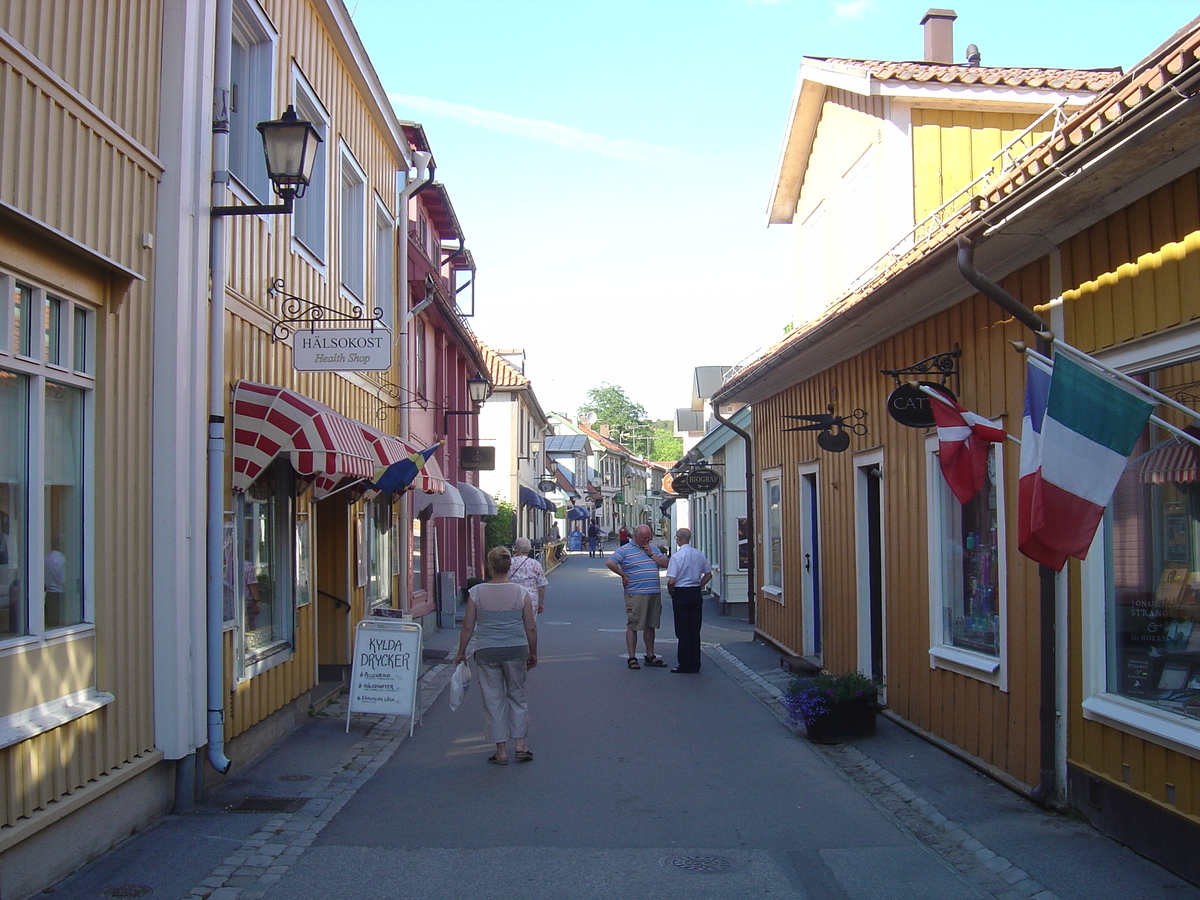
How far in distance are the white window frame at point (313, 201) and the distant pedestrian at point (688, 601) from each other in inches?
214

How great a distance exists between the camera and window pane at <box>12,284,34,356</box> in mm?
5078

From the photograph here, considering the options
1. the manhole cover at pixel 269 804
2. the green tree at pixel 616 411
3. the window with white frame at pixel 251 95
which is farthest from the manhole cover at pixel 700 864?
the green tree at pixel 616 411

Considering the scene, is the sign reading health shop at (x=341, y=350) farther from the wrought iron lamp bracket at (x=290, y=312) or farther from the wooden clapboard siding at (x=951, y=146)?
the wooden clapboard siding at (x=951, y=146)

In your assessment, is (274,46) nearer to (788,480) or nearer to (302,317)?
(302,317)

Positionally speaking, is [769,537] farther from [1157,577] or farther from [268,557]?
[1157,577]

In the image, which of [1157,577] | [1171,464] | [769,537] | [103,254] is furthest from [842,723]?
[769,537]

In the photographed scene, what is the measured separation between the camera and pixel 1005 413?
7.04 meters

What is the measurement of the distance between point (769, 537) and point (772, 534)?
0.21 meters

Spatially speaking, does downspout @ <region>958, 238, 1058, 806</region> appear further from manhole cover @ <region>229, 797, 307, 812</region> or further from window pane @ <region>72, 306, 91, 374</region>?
window pane @ <region>72, 306, 91, 374</region>

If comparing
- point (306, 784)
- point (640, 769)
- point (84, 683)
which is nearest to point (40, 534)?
point (84, 683)

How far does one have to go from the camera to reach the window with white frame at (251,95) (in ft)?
27.3

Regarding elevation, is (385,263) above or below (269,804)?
above

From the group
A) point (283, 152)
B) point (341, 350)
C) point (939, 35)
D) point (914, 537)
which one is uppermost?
point (939, 35)

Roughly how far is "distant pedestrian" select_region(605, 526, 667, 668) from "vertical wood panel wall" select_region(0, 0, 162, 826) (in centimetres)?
750
